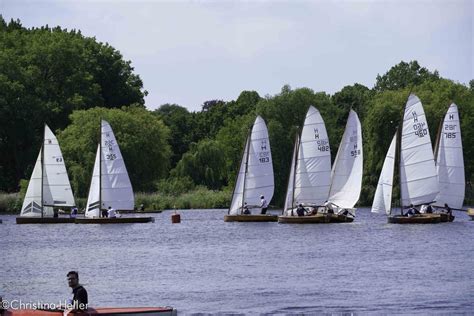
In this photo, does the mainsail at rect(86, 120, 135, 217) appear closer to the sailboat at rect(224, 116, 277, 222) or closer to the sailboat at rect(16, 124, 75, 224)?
the sailboat at rect(16, 124, 75, 224)

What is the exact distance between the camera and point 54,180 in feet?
266

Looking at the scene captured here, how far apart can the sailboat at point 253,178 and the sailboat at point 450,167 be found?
9.56 meters

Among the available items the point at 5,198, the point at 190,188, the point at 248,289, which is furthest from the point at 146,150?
the point at 248,289

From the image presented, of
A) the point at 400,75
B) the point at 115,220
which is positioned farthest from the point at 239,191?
the point at 400,75

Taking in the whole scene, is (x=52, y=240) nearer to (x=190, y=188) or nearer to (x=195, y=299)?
(x=195, y=299)

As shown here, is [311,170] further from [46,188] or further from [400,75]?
[400,75]

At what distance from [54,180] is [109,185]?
4.27m

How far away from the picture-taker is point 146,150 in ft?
357

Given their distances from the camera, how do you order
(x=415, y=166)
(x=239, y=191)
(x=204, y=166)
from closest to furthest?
(x=415, y=166) < (x=239, y=191) < (x=204, y=166)

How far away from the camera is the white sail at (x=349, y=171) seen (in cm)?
7638

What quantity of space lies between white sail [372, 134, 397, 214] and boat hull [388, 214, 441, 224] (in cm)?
110

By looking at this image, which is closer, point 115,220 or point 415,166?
point 415,166

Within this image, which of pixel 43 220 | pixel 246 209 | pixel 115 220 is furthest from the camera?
pixel 43 220

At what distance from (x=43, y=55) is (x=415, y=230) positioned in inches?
2374
